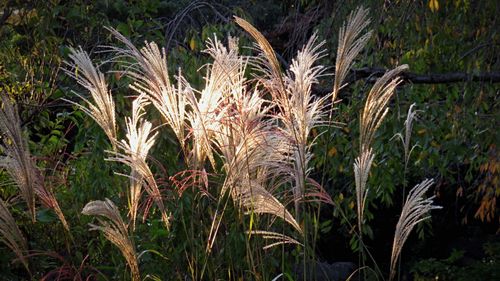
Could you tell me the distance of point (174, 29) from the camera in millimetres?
5711

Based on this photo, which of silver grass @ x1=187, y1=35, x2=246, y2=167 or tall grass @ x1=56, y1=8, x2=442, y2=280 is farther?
silver grass @ x1=187, y1=35, x2=246, y2=167

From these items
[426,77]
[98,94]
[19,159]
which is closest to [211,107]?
[98,94]

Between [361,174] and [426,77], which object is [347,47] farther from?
[426,77]

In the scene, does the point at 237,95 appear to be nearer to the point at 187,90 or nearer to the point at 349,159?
the point at 187,90

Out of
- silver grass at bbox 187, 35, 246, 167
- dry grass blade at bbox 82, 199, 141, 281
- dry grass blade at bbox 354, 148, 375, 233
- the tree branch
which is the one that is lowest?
dry grass blade at bbox 82, 199, 141, 281

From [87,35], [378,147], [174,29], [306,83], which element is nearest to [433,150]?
[378,147]

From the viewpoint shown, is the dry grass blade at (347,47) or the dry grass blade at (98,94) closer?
the dry grass blade at (347,47)

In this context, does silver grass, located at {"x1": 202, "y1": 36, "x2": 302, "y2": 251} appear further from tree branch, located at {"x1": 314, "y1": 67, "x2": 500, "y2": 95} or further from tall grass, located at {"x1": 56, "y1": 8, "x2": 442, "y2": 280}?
tree branch, located at {"x1": 314, "y1": 67, "x2": 500, "y2": 95}

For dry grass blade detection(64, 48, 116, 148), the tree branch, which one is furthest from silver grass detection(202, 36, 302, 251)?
the tree branch

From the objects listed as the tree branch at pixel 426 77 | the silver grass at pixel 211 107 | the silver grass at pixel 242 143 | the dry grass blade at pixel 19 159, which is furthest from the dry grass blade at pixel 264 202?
the tree branch at pixel 426 77

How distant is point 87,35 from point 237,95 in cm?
325

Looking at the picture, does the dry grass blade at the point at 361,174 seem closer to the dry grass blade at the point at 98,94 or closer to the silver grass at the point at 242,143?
the silver grass at the point at 242,143

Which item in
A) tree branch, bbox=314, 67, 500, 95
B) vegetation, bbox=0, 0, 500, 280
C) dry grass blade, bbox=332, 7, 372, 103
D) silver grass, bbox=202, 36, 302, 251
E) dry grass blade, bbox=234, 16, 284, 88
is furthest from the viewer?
tree branch, bbox=314, 67, 500, 95

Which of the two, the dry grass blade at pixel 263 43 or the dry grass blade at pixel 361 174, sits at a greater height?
the dry grass blade at pixel 263 43
